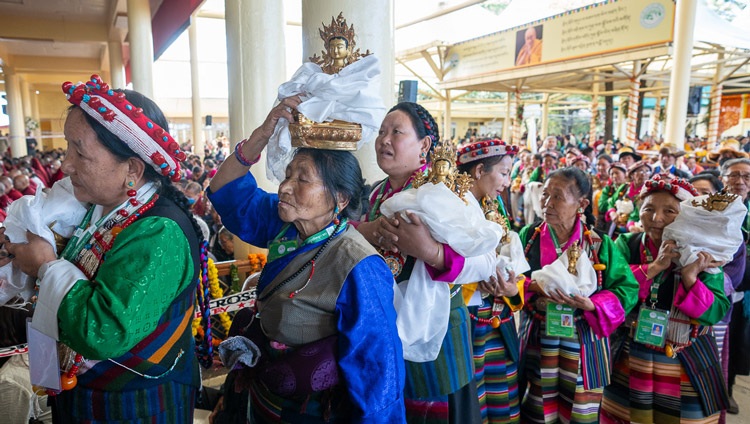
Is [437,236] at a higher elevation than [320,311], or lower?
higher

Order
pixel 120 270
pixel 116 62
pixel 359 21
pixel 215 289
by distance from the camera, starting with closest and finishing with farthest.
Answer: pixel 120 270 → pixel 359 21 → pixel 215 289 → pixel 116 62

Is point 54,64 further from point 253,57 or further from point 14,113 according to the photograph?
point 253,57

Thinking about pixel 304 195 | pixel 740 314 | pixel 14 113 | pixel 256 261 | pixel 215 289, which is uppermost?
pixel 14 113

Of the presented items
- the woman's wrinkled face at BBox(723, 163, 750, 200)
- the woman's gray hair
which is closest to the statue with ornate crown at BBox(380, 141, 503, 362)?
the woman's wrinkled face at BBox(723, 163, 750, 200)

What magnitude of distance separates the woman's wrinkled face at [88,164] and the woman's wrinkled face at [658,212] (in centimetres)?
258

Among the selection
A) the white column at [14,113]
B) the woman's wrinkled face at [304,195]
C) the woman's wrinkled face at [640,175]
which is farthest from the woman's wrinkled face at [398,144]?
the white column at [14,113]

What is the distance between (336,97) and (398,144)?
481mm

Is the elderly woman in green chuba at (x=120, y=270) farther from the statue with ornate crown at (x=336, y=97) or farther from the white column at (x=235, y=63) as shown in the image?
the white column at (x=235, y=63)

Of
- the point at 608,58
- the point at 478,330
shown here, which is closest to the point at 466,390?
the point at 478,330

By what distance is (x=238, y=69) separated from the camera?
4.39 metres

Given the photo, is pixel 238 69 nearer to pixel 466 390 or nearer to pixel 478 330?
pixel 478 330

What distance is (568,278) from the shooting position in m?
2.47

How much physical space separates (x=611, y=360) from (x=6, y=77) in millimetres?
20422

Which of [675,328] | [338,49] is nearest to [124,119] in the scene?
[338,49]
